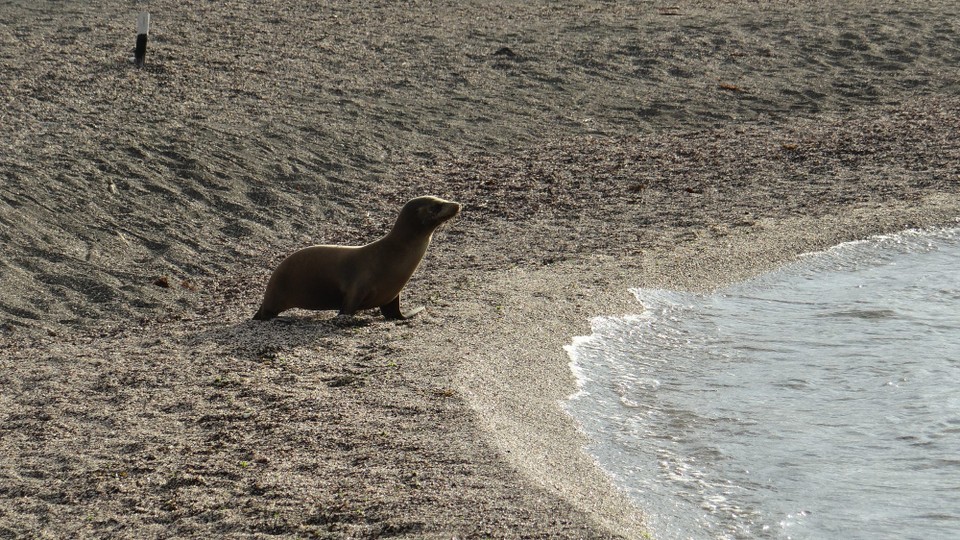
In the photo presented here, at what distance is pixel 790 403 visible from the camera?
572 cm

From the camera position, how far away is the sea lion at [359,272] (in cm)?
657

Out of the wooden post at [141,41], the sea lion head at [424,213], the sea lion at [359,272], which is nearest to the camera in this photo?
the sea lion at [359,272]

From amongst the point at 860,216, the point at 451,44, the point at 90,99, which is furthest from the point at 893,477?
the point at 451,44

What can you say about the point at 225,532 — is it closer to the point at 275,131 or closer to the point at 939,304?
the point at 939,304

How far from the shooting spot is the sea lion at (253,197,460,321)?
21.6 feet

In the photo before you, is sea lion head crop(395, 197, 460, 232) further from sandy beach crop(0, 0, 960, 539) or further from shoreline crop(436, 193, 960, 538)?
shoreline crop(436, 193, 960, 538)

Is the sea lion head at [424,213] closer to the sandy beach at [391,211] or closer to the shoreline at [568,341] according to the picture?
the sandy beach at [391,211]

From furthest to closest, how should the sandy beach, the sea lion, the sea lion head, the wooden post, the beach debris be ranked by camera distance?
the wooden post → the sea lion head → the sea lion → the beach debris → the sandy beach

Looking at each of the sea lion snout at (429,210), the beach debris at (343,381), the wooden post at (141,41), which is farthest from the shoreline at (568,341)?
the wooden post at (141,41)

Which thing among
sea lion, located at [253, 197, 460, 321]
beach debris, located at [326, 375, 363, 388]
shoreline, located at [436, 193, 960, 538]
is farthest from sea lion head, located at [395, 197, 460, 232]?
beach debris, located at [326, 375, 363, 388]

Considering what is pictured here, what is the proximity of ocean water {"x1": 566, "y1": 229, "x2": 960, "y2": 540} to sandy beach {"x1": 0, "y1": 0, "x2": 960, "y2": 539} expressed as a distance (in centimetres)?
23

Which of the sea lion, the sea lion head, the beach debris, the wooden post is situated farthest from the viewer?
the wooden post

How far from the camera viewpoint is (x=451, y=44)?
13945 mm

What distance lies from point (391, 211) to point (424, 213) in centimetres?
252
